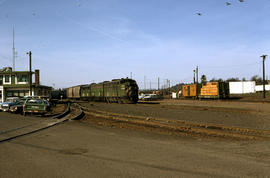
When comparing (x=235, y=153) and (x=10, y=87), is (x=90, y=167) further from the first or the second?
(x=10, y=87)

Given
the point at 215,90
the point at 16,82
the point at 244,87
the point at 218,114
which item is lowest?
the point at 218,114

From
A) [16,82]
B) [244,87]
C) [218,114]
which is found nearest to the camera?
[218,114]

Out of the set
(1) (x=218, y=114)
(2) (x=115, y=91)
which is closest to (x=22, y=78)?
(2) (x=115, y=91)

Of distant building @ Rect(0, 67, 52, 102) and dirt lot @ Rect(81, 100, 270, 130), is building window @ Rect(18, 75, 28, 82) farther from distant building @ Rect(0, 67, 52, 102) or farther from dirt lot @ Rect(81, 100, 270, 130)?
dirt lot @ Rect(81, 100, 270, 130)

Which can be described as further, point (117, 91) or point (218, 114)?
point (117, 91)

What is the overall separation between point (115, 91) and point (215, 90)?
1792 centimetres

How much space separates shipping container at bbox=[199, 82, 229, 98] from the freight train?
15.4 metres

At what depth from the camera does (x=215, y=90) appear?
3969 cm

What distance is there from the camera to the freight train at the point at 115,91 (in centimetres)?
3139

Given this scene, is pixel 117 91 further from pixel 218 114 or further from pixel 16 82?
pixel 16 82

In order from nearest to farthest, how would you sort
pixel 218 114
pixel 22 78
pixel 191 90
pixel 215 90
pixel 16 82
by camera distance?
pixel 218 114, pixel 215 90, pixel 191 90, pixel 16 82, pixel 22 78

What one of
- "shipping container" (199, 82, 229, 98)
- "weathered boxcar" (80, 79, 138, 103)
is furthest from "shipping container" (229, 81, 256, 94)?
"weathered boxcar" (80, 79, 138, 103)

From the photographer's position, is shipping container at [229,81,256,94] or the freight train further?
shipping container at [229,81,256,94]

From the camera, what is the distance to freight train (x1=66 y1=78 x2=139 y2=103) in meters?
31.4
